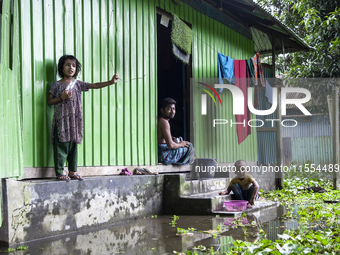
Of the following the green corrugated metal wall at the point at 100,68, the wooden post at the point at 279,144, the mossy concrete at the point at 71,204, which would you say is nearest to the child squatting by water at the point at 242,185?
the mossy concrete at the point at 71,204

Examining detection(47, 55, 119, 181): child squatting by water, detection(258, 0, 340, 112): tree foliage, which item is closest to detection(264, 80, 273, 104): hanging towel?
detection(258, 0, 340, 112): tree foliage

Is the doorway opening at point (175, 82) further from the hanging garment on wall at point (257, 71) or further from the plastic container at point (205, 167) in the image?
the hanging garment on wall at point (257, 71)

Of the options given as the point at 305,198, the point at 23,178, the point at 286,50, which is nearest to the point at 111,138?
the point at 23,178

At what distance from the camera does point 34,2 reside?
450 cm

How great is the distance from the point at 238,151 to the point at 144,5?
179 inches

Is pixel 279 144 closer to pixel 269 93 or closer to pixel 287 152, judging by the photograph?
pixel 269 93

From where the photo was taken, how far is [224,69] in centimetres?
848

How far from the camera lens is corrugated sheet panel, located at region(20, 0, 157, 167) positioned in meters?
4.45

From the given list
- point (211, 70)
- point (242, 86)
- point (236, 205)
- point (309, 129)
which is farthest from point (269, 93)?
point (309, 129)

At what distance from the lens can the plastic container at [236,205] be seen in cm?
560

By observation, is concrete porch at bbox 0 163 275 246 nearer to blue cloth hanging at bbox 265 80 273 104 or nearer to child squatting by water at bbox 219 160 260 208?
child squatting by water at bbox 219 160 260 208

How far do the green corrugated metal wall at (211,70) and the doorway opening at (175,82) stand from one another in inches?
9.8

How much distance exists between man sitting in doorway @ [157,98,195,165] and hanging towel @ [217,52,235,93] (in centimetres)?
196

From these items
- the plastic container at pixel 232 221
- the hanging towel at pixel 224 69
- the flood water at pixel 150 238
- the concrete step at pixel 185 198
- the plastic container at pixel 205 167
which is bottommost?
the plastic container at pixel 232 221
